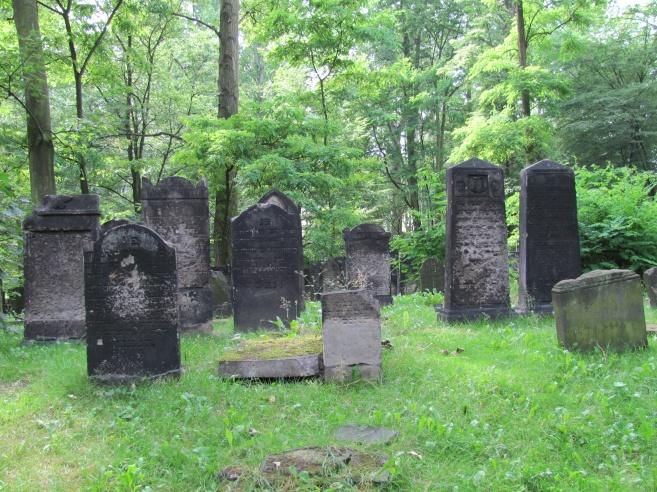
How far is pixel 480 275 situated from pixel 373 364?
11.7 feet

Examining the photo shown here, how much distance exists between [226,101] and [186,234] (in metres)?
7.63

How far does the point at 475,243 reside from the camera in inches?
327

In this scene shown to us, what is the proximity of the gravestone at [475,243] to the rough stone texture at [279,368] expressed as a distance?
3.44m

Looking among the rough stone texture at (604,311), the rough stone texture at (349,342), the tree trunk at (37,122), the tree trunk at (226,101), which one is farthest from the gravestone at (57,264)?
the rough stone texture at (604,311)

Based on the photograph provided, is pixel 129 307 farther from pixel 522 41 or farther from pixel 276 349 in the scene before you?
pixel 522 41

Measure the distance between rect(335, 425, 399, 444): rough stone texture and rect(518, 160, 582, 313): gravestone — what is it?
5264 mm

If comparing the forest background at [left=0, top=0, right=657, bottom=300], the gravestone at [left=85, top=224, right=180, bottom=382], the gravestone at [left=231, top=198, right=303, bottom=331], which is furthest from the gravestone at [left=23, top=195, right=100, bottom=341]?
the gravestone at [left=85, top=224, right=180, bottom=382]

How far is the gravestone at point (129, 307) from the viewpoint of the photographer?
552 cm

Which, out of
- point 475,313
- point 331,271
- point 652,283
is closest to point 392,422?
point 475,313

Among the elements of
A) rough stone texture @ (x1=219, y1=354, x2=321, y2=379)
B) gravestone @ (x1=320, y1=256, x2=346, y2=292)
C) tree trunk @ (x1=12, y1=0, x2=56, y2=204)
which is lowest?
rough stone texture @ (x1=219, y1=354, x2=321, y2=379)

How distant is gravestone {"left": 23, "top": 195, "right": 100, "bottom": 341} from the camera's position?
803 cm

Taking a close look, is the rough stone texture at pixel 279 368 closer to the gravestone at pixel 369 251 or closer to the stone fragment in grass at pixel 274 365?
the stone fragment in grass at pixel 274 365

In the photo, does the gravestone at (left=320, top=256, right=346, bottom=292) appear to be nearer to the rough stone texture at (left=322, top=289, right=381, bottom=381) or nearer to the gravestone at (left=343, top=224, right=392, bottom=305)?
the gravestone at (left=343, top=224, right=392, bottom=305)

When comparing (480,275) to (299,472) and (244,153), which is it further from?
(244,153)
